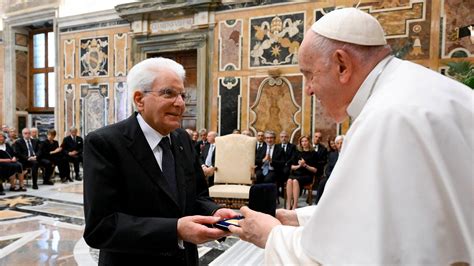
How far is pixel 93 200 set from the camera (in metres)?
1.42

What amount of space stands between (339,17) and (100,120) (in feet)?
35.1

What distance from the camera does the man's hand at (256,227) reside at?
1.25m

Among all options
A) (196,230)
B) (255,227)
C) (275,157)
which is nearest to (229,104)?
(275,157)

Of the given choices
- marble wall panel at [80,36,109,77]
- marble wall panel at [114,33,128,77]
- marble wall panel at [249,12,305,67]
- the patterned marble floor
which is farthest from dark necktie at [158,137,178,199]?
marble wall panel at [80,36,109,77]

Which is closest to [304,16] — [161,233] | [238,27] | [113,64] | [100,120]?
[238,27]

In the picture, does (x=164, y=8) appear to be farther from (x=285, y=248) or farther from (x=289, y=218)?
(x=285, y=248)

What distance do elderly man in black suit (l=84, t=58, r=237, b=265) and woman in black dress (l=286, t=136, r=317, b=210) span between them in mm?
4493

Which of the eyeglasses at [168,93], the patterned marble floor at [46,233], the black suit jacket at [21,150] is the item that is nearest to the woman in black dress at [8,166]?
the black suit jacket at [21,150]

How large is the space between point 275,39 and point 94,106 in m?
6.12

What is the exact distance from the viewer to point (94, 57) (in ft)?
36.1

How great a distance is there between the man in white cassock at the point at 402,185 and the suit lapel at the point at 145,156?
0.64m

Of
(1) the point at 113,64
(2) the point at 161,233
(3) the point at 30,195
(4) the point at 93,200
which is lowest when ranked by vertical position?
(3) the point at 30,195

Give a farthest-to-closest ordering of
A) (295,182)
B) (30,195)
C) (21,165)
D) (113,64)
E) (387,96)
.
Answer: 1. (113,64)
2. (21,165)
3. (30,195)
4. (295,182)
5. (387,96)

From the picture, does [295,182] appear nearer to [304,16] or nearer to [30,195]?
[304,16]
